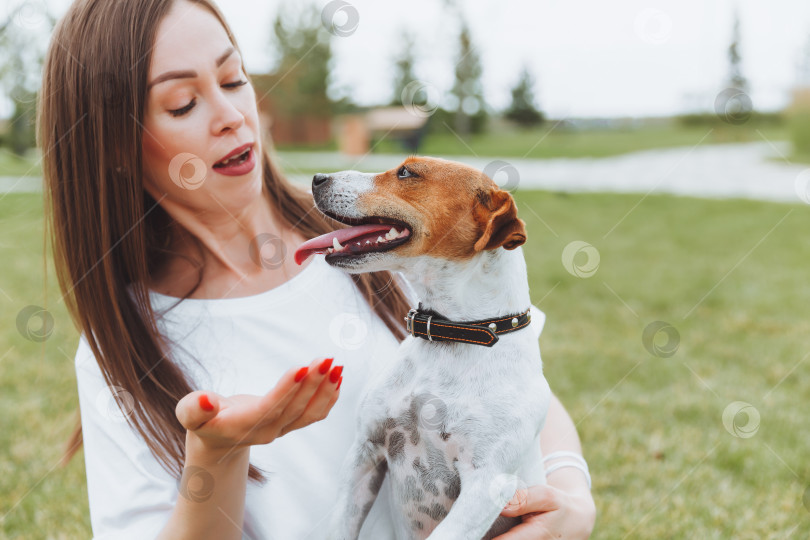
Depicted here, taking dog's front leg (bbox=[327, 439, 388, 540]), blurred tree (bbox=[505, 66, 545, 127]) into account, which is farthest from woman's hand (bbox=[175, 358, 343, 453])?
blurred tree (bbox=[505, 66, 545, 127])

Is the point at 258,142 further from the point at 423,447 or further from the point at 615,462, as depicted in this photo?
the point at 615,462

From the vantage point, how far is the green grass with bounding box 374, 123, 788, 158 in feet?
50.3

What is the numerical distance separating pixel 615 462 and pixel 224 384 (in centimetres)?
248

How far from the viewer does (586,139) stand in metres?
18.9

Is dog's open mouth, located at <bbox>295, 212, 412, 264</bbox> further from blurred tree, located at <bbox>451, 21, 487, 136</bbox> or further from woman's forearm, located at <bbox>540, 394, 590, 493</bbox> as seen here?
blurred tree, located at <bbox>451, 21, 487, 136</bbox>

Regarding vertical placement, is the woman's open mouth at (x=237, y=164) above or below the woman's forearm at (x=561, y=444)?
above

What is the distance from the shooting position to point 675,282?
741 cm

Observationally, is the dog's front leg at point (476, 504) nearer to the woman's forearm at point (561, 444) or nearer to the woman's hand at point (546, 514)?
the woman's hand at point (546, 514)

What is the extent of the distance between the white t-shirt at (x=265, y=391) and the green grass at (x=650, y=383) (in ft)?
2.24

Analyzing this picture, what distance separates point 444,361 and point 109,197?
109 cm

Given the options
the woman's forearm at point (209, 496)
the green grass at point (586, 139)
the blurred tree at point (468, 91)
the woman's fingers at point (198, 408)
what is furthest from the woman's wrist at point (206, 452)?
the green grass at point (586, 139)

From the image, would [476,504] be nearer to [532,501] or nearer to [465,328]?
[532,501]

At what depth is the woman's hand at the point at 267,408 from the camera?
50.9 inches

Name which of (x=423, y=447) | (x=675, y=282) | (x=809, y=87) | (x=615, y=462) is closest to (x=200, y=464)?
(x=423, y=447)
